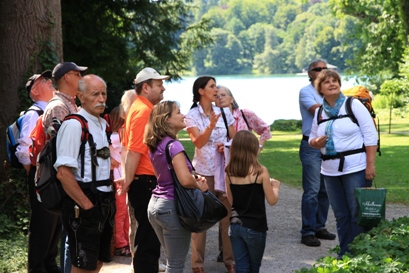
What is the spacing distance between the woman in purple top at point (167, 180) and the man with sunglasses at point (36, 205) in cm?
157

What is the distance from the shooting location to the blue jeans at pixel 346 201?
23.7 ft

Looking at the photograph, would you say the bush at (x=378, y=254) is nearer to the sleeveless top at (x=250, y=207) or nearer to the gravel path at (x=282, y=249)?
the sleeveless top at (x=250, y=207)

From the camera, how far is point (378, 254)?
5398 mm

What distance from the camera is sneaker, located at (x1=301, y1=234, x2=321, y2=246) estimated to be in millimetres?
9033

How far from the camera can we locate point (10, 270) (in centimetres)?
799

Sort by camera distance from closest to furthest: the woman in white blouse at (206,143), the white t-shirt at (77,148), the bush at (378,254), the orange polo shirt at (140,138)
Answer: the bush at (378,254) → the white t-shirt at (77,148) → the orange polo shirt at (140,138) → the woman in white blouse at (206,143)

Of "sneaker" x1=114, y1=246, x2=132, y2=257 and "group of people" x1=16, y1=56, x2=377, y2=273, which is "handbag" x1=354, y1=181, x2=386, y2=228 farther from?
"sneaker" x1=114, y1=246, x2=132, y2=257

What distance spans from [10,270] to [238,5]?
522 feet

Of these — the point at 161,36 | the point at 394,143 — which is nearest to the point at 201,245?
the point at 161,36

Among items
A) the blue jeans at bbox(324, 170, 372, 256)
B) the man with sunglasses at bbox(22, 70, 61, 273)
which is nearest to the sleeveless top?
the blue jeans at bbox(324, 170, 372, 256)

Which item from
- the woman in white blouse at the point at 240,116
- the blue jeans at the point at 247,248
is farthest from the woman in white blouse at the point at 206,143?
the blue jeans at the point at 247,248

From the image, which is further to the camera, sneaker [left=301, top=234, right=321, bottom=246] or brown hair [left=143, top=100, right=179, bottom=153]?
sneaker [left=301, top=234, right=321, bottom=246]

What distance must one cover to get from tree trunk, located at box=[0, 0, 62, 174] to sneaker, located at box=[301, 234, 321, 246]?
3786mm

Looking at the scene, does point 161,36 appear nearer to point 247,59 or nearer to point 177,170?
point 177,170
